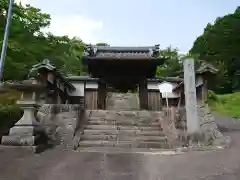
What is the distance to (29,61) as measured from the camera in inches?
574

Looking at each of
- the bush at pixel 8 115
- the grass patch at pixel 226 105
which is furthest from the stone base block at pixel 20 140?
the grass patch at pixel 226 105

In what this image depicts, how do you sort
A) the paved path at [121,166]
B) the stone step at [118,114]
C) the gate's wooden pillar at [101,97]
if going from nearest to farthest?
the paved path at [121,166] < the stone step at [118,114] < the gate's wooden pillar at [101,97]

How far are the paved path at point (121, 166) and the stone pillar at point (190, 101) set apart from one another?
1.11 m

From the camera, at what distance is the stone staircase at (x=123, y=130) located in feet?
28.1

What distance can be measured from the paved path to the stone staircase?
4.98ft

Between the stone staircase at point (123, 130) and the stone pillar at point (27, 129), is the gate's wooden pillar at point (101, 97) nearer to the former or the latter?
the stone staircase at point (123, 130)

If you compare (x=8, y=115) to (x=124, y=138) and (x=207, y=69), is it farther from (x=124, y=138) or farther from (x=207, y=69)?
(x=207, y=69)

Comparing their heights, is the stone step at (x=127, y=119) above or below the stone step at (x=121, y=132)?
above

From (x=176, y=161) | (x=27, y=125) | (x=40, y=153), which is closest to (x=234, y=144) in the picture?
(x=176, y=161)

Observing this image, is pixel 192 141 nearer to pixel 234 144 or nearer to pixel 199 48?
pixel 234 144

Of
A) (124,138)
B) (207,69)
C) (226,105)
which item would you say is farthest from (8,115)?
(226,105)

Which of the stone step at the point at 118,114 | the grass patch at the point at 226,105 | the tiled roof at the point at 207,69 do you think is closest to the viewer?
the tiled roof at the point at 207,69

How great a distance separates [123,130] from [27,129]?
11.9 ft

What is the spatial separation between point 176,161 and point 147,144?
7.16ft
